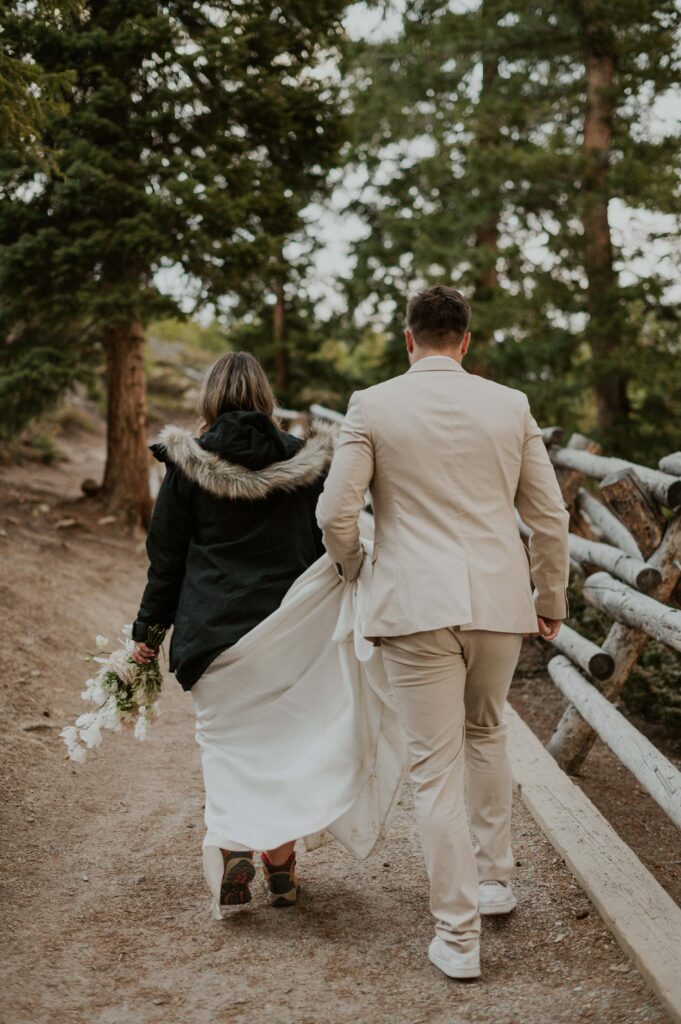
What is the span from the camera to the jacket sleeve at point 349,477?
126 inches

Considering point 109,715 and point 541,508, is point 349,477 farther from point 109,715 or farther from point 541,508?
point 109,715

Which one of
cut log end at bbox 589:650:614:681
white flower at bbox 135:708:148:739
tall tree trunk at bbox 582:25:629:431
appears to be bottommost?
white flower at bbox 135:708:148:739

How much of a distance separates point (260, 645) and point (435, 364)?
127cm

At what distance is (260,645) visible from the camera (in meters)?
3.72

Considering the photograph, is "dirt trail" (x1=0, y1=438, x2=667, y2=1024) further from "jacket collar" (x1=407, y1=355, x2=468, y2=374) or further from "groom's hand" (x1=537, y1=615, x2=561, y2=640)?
"jacket collar" (x1=407, y1=355, x2=468, y2=374)

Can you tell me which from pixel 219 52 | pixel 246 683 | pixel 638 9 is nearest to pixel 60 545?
pixel 219 52

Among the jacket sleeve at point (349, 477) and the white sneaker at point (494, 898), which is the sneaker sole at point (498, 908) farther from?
the jacket sleeve at point (349, 477)

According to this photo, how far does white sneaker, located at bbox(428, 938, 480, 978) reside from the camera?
3215 millimetres

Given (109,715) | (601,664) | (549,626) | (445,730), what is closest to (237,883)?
(109,715)

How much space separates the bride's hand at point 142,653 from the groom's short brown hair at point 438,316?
164cm

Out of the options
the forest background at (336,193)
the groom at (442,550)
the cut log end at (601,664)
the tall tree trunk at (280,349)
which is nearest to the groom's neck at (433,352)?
the groom at (442,550)

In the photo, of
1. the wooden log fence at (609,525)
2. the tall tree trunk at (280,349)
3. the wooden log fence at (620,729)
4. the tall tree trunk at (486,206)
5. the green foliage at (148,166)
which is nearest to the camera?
the wooden log fence at (620,729)

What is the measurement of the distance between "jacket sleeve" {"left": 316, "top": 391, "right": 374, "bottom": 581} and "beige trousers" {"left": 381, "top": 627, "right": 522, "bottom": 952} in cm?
43

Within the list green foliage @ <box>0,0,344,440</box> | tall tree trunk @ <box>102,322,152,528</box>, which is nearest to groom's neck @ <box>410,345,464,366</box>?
green foliage @ <box>0,0,344,440</box>
